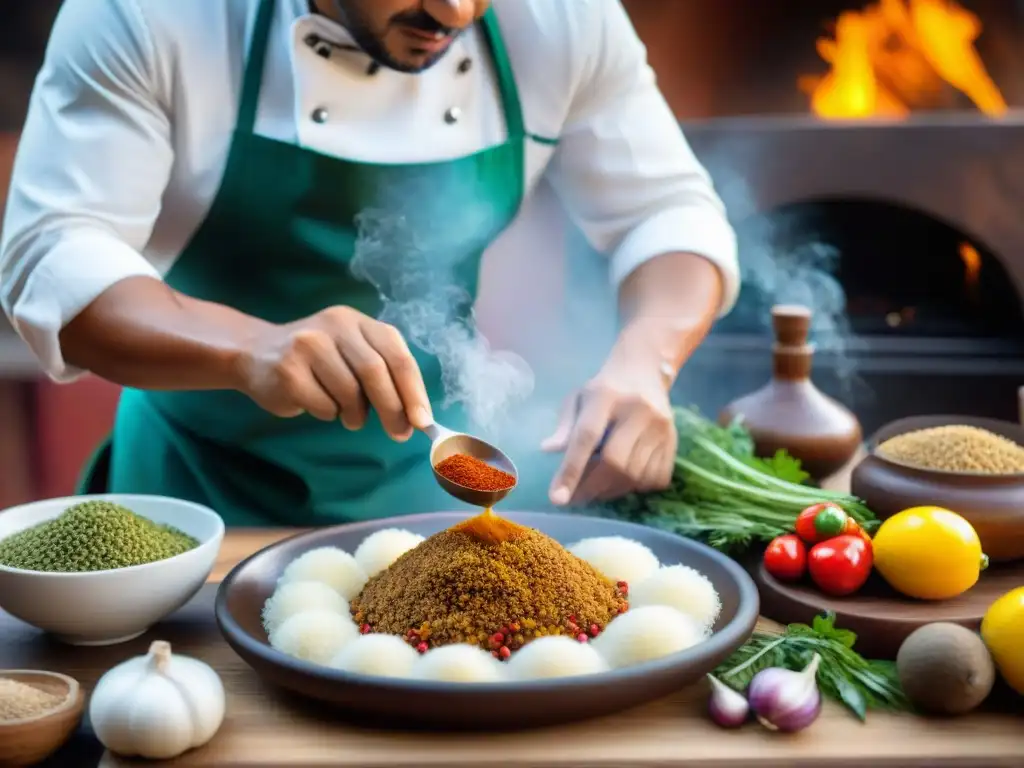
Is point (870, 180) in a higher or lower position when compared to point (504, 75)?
lower

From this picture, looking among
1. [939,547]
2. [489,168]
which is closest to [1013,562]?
[939,547]

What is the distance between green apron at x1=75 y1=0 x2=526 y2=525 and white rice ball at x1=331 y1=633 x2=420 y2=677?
83cm

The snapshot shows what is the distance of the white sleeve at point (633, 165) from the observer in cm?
195

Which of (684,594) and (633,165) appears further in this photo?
(633,165)

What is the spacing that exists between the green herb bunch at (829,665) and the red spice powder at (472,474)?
1.17 feet

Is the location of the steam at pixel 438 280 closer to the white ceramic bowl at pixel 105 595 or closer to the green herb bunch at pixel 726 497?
the green herb bunch at pixel 726 497

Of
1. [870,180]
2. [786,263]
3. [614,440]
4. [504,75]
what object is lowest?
[786,263]

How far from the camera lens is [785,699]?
995 mm

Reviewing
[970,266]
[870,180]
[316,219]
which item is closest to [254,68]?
[316,219]

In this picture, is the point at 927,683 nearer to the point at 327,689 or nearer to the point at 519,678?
the point at 519,678

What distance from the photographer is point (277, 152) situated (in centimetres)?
176

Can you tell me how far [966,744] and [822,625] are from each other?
194 mm

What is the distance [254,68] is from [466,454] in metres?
0.79

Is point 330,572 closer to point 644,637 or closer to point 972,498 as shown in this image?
point 644,637
